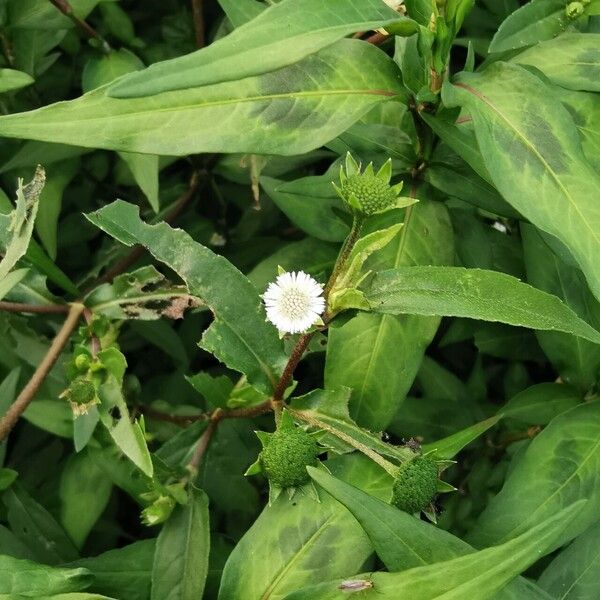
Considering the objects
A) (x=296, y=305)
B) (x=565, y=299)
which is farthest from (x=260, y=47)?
(x=565, y=299)

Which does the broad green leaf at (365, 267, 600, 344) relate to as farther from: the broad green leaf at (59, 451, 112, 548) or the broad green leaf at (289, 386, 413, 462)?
the broad green leaf at (59, 451, 112, 548)

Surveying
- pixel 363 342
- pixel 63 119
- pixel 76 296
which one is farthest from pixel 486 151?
pixel 76 296

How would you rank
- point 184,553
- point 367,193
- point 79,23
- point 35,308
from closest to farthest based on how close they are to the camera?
point 367,193 → point 184,553 → point 35,308 → point 79,23

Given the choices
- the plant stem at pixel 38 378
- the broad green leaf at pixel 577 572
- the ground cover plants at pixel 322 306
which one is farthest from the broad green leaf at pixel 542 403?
the plant stem at pixel 38 378

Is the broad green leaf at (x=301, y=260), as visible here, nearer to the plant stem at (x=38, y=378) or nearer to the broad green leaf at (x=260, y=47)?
the plant stem at (x=38, y=378)

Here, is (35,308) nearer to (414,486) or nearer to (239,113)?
(239,113)

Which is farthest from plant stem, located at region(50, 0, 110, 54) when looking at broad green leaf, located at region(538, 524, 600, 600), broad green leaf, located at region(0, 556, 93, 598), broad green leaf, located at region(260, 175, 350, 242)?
broad green leaf, located at region(538, 524, 600, 600)
